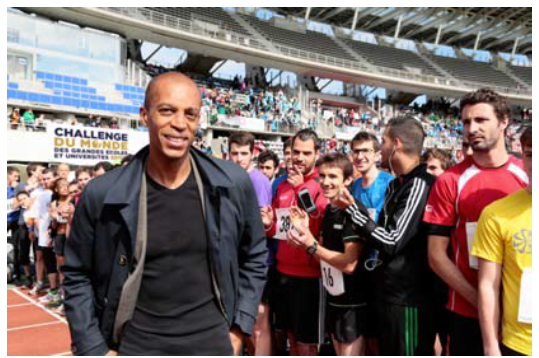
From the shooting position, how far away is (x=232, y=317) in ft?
6.05

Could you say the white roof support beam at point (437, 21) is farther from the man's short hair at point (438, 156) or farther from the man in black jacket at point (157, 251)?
the man in black jacket at point (157, 251)

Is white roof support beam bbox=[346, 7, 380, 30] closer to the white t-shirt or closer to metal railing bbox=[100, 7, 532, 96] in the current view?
metal railing bbox=[100, 7, 532, 96]

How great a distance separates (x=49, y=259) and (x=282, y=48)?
24905 millimetres

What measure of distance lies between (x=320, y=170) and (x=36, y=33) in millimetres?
20427

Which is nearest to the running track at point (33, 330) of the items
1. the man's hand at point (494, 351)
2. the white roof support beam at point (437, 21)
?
the man's hand at point (494, 351)

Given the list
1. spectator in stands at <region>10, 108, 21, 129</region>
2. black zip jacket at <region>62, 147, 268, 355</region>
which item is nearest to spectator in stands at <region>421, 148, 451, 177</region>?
black zip jacket at <region>62, 147, 268, 355</region>

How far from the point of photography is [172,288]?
1.72 metres

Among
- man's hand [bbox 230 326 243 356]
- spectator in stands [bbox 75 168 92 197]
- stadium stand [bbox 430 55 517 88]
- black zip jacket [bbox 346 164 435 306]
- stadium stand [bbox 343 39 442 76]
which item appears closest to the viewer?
man's hand [bbox 230 326 243 356]

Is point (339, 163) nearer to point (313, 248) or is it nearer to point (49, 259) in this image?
point (313, 248)

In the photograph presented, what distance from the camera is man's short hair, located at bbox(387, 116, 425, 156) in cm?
285

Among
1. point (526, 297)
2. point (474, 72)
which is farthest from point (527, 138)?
point (474, 72)

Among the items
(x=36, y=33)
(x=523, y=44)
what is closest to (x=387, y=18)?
(x=523, y=44)

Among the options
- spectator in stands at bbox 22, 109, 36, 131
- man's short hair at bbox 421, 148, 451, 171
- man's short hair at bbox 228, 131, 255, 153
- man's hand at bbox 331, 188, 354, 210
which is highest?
spectator in stands at bbox 22, 109, 36, 131

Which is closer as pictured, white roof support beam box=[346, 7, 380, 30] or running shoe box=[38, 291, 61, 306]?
running shoe box=[38, 291, 61, 306]
